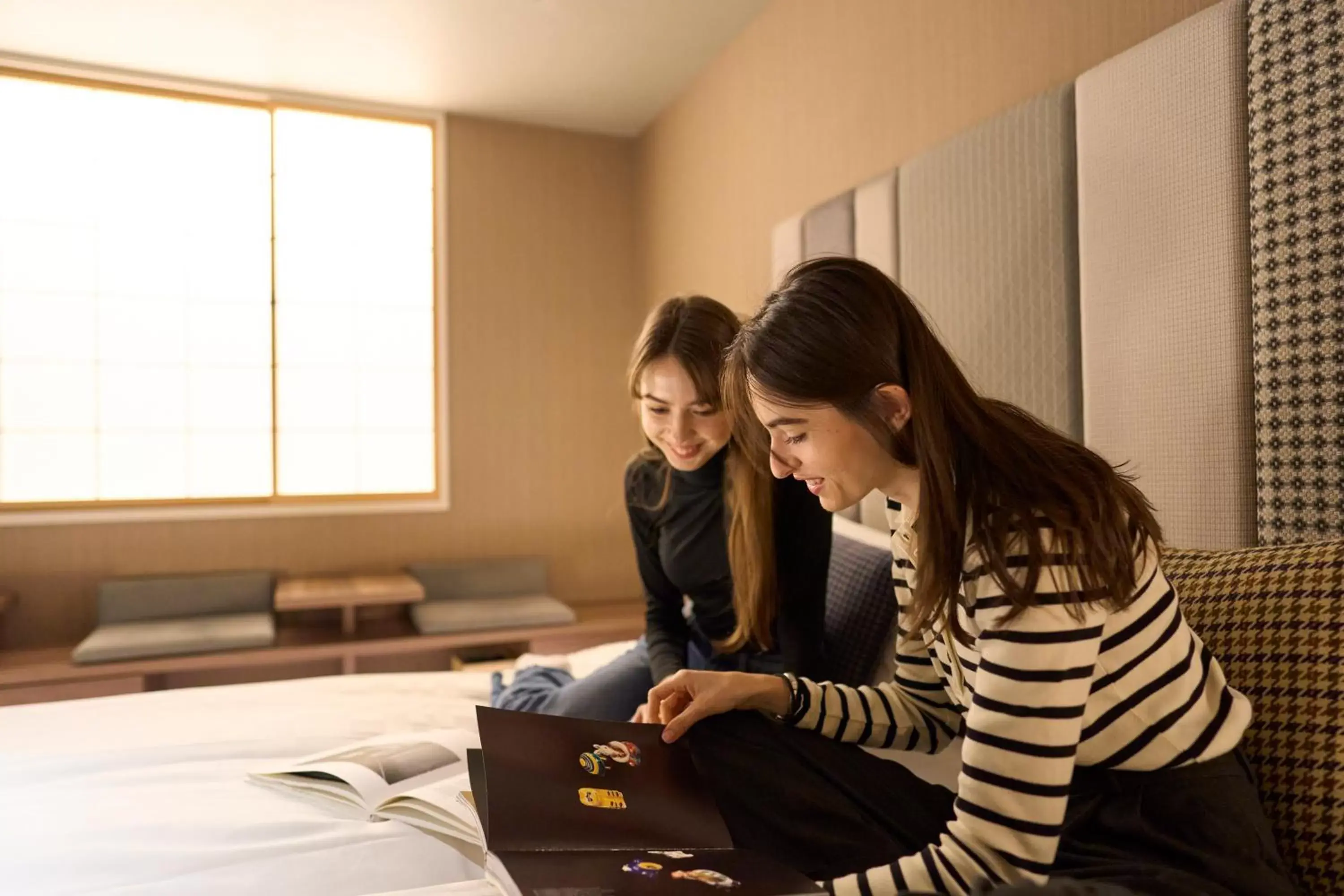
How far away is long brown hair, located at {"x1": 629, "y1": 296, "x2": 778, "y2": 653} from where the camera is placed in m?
1.53

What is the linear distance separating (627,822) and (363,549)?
2914 millimetres

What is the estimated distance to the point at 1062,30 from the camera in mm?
1669

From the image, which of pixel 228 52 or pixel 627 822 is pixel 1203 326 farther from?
pixel 228 52

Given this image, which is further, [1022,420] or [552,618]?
[552,618]

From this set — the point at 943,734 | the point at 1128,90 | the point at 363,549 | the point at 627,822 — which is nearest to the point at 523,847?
the point at 627,822

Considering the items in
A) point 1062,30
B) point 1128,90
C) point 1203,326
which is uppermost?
point 1062,30

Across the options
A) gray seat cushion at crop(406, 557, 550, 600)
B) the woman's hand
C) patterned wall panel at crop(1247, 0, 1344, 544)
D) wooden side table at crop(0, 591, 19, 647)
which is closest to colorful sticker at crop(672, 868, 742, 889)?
the woman's hand

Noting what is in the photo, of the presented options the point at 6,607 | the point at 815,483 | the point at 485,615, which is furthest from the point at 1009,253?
the point at 6,607

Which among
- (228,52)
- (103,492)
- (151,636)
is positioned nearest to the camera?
(151,636)

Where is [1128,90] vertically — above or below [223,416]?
above

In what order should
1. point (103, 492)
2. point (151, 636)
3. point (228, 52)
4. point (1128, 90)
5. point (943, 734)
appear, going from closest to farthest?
point (943, 734) → point (1128, 90) → point (151, 636) → point (228, 52) → point (103, 492)

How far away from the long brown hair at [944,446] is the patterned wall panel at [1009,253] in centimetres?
72

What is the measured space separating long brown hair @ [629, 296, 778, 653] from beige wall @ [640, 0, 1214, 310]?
0.81m

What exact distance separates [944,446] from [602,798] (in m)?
0.51
